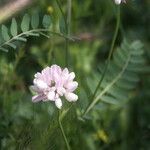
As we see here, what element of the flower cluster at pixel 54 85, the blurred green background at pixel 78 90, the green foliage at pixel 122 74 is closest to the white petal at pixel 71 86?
the flower cluster at pixel 54 85

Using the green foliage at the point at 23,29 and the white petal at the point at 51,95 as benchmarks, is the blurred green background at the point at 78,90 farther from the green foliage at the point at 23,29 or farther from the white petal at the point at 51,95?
the white petal at the point at 51,95

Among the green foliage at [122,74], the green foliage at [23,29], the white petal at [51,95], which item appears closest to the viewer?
the white petal at [51,95]

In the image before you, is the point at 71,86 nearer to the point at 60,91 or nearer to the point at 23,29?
the point at 60,91

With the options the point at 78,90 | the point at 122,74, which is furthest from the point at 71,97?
the point at 122,74

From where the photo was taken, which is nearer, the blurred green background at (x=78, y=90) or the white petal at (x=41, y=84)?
the white petal at (x=41, y=84)

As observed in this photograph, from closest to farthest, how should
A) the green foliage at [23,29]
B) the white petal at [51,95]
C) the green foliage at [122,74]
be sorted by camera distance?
the white petal at [51,95] → the green foliage at [23,29] → the green foliage at [122,74]

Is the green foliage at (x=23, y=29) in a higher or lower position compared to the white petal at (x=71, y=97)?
higher

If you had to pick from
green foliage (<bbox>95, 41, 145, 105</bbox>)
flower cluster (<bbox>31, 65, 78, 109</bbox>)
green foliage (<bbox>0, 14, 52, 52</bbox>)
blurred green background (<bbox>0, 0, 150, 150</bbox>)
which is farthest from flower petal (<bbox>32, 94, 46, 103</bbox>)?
green foliage (<bbox>95, 41, 145, 105</bbox>)
